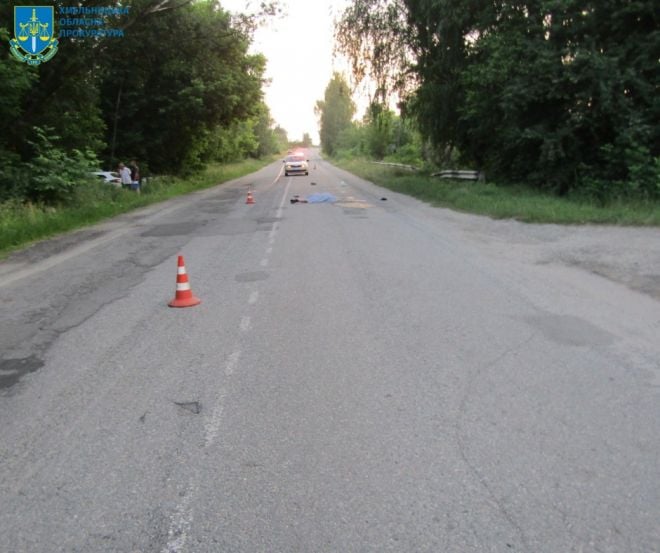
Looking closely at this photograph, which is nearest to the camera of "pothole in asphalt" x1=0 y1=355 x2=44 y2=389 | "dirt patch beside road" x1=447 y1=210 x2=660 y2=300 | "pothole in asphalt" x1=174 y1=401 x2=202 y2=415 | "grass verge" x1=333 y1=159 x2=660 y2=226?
"pothole in asphalt" x1=174 y1=401 x2=202 y2=415

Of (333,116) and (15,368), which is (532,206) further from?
(333,116)

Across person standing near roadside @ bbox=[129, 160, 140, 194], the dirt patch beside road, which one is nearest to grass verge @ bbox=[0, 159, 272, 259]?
person standing near roadside @ bbox=[129, 160, 140, 194]

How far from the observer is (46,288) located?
335 inches

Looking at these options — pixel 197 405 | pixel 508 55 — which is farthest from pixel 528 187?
pixel 197 405

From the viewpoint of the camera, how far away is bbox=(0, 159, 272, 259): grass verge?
12.9 metres

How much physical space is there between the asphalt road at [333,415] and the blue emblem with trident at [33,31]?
12.7m

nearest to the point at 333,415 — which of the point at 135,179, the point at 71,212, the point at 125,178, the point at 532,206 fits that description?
the point at 532,206

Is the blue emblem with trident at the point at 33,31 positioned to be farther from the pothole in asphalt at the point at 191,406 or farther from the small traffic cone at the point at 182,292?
the pothole in asphalt at the point at 191,406

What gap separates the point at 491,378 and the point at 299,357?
1.70 metres

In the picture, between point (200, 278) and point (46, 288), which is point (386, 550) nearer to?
point (200, 278)

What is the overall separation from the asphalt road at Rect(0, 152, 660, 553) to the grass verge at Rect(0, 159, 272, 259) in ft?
15.9

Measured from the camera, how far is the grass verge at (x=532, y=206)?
13375mm

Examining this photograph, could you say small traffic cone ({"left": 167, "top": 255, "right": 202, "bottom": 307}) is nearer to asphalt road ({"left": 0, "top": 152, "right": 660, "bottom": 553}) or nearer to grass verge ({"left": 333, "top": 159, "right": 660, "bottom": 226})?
asphalt road ({"left": 0, "top": 152, "right": 660, "bottom": 553})

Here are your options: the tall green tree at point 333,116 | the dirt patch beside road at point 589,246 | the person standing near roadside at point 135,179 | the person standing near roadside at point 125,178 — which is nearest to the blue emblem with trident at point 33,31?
the person standing near roadside at point 125,178
